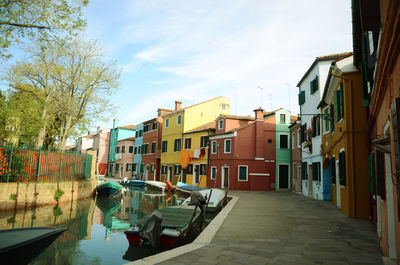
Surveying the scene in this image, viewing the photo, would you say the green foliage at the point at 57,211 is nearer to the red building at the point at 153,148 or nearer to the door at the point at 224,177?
the door at the point at 224,177

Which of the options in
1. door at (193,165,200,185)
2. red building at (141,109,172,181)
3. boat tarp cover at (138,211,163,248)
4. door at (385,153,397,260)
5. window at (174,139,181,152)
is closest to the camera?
door at (385,153,397,260)

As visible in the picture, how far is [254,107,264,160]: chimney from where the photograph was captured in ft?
86.3

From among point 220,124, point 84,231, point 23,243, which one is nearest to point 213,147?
point 220,124

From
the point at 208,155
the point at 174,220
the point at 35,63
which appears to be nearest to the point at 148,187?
the point at 208,155

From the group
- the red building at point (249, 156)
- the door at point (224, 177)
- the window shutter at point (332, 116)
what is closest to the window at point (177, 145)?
the red building at point (249, 156)

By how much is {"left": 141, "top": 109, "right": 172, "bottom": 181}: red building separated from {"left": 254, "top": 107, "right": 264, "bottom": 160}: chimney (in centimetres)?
1556

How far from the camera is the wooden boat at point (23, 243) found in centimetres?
508

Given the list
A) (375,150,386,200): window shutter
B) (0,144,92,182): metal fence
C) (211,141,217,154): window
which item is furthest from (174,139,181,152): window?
(375,150,386,200): window shutter

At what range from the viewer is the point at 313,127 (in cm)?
1828

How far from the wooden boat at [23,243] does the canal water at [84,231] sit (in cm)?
138

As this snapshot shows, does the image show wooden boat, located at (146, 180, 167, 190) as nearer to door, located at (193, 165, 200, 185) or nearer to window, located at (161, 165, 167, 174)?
door, located at (193, 165, 200, 185)

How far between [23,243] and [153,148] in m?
33.3

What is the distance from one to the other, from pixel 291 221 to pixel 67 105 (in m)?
17.3

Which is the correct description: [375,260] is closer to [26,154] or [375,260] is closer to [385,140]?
[385,140]
